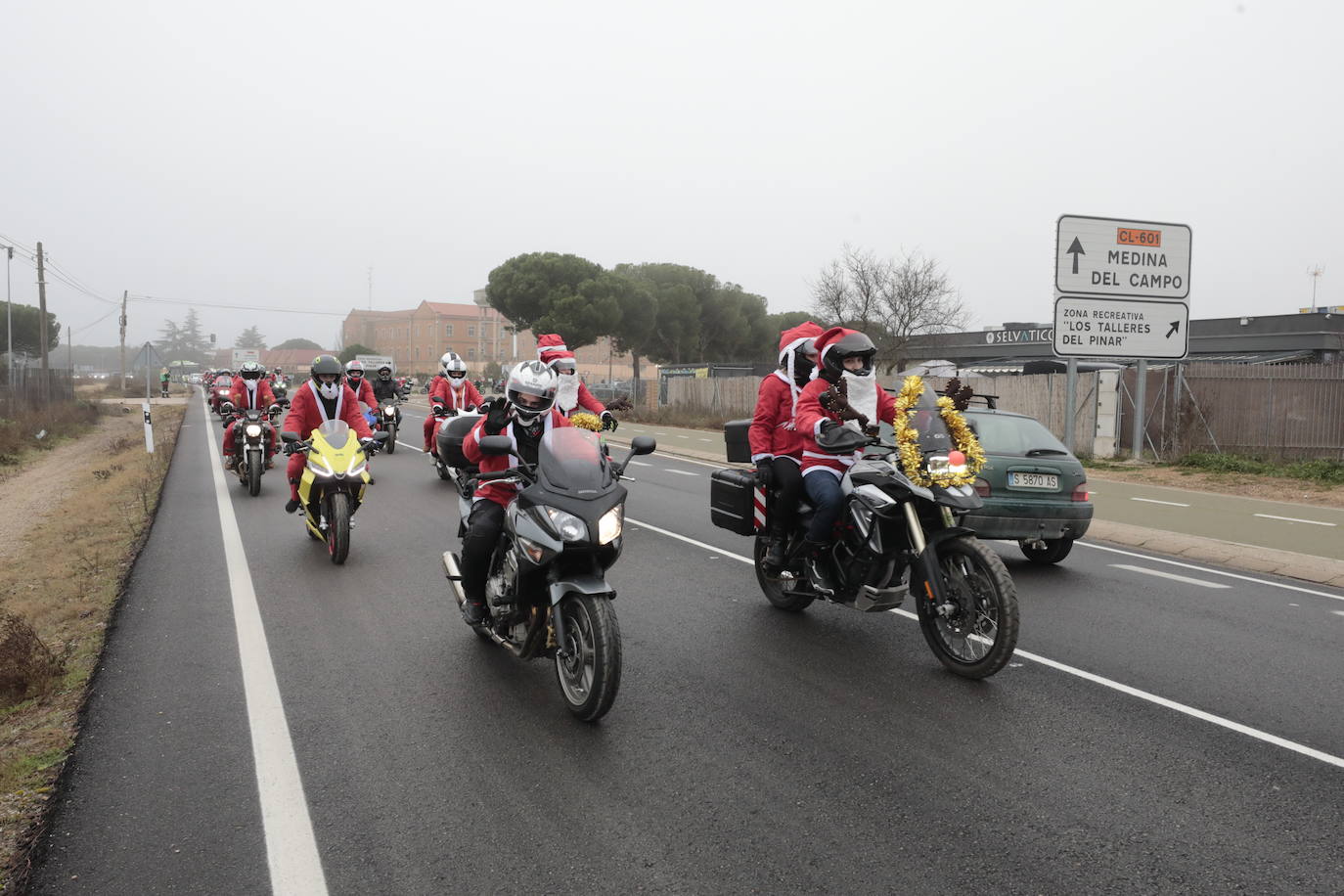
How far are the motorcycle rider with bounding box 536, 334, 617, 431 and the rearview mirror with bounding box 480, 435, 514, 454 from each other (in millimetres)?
1359

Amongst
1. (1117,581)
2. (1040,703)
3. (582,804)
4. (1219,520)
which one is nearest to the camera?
(582,804)

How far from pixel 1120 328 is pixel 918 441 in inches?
581

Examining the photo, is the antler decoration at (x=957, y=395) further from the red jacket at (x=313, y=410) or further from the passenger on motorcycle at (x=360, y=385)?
the passenger on motorcycle at (x=360, y=385)

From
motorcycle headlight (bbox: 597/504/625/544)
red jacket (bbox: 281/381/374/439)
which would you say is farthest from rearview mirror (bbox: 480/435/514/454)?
red jacket (bbox: 281/381/374/439)

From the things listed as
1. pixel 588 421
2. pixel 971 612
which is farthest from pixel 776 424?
pixel 971 612

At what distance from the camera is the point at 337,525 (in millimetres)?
8781

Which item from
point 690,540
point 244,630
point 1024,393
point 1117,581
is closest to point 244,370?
point 690,540

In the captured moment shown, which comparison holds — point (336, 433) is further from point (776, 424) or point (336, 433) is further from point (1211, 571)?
point (1211, 571)

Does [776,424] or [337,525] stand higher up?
[776,424]

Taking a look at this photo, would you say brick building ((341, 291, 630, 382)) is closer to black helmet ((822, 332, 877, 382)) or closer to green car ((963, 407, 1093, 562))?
green car ((963, 407, 1093, 562))

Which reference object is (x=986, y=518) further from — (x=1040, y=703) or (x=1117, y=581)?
(x=1040, y=703)

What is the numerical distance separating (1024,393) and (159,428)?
24842 mm

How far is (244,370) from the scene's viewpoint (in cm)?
1459

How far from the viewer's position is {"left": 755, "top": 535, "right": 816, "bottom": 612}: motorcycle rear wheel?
276 inches
